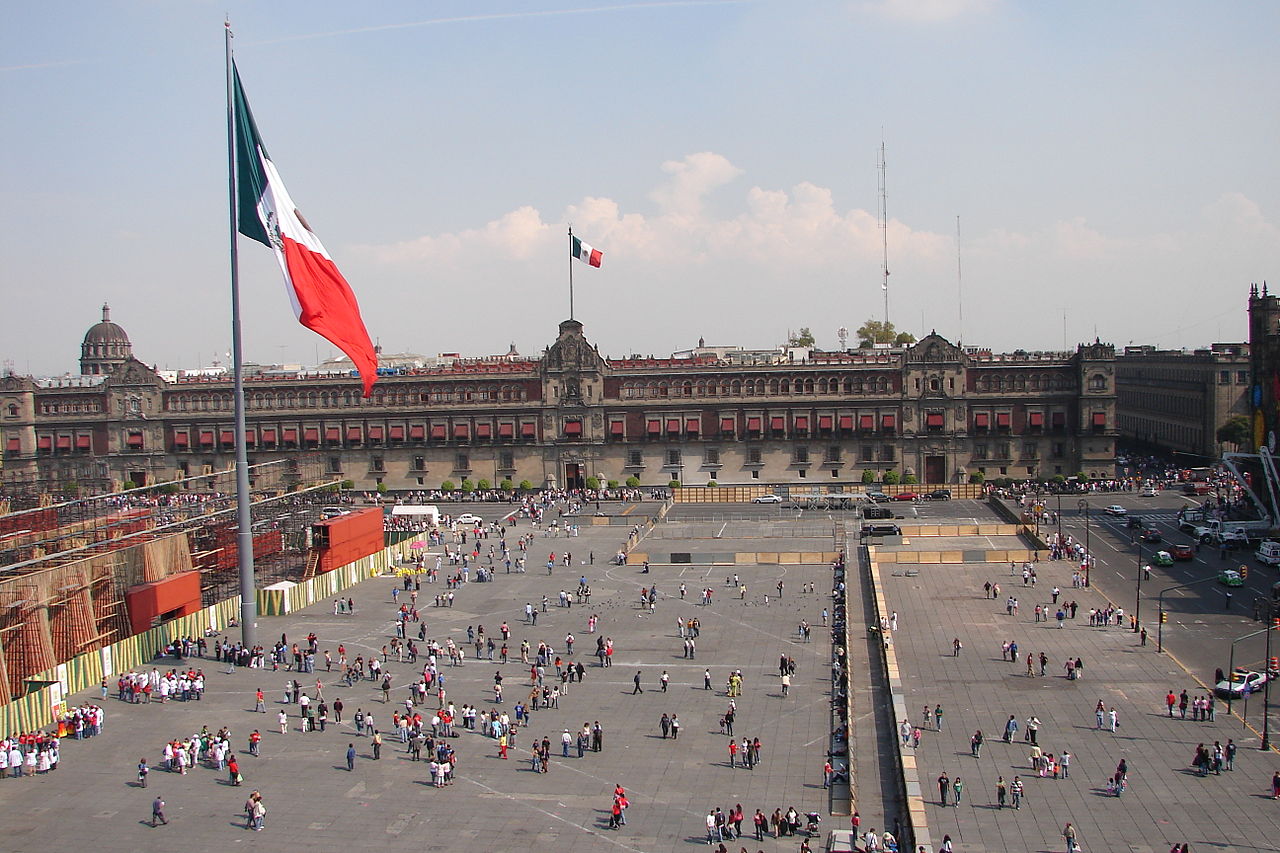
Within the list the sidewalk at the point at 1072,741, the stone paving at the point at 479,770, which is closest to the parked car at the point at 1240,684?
the sidewalk at the point at 1072,741

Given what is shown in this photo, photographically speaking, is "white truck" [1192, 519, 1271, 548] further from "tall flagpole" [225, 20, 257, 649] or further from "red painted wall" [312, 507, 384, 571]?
"tall flagpole" [225, 20, 257, 649]

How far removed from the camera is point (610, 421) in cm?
10506

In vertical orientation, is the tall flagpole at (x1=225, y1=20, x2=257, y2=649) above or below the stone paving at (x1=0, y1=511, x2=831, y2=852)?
above

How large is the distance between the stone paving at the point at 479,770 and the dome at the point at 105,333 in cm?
10843

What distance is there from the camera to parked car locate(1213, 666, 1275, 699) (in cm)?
4253

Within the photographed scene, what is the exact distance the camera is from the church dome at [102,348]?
147m

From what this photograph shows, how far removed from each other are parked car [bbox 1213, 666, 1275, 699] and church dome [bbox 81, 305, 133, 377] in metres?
134

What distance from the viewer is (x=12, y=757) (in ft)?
117

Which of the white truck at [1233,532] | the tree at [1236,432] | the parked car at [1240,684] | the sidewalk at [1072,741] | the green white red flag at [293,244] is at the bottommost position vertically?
the sidewalk at [1072,741]

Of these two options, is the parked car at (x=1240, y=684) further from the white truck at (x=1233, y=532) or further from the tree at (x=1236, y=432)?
the tree at (x=1236, y=432)

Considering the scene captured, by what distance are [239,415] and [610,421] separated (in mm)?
60149

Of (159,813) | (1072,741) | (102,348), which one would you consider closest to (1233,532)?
(1072,741)

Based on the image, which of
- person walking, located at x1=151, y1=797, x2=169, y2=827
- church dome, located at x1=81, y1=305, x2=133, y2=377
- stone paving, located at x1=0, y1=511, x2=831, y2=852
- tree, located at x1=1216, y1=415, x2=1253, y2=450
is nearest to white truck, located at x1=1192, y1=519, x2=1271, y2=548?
tree, located at x1=1216, y1=415, x2=1253, y2=450

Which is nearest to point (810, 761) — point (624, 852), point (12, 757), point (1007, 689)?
point (624, 852)
